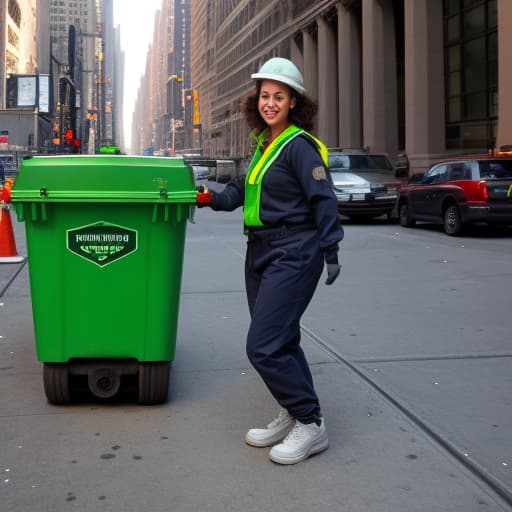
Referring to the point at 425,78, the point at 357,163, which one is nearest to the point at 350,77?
the point at 425,78

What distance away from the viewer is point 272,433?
387cm

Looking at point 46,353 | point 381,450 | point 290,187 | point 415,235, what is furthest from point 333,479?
point 415,235

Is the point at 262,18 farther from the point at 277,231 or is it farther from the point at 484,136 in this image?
the point at 277,231

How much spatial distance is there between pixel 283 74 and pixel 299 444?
1754 millimetres

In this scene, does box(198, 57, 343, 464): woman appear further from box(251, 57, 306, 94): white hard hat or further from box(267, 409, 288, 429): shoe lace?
box(267, 409, 288, 429): shoe lace

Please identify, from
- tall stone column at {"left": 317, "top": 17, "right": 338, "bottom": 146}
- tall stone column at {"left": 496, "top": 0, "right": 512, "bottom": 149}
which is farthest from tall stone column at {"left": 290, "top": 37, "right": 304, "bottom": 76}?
tall stone column at {"left": 496, "top": 0, "right": 512, "bottom": 149}

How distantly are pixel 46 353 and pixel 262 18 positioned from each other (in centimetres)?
7914

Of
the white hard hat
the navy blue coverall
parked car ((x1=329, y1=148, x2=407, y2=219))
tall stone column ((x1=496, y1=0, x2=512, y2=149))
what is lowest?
the navy blue coverall

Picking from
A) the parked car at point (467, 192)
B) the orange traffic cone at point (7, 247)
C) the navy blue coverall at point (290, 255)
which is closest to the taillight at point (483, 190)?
the parked car at point (467, 192)

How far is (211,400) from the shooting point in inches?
185

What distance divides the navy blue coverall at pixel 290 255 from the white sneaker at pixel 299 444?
0.19 feet

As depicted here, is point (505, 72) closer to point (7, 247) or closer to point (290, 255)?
point (7, 247)

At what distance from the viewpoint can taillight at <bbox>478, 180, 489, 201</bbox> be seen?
15.0m

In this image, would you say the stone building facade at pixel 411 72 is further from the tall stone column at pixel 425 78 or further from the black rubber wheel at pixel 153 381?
the black rubber wheel at pixel 153 381
